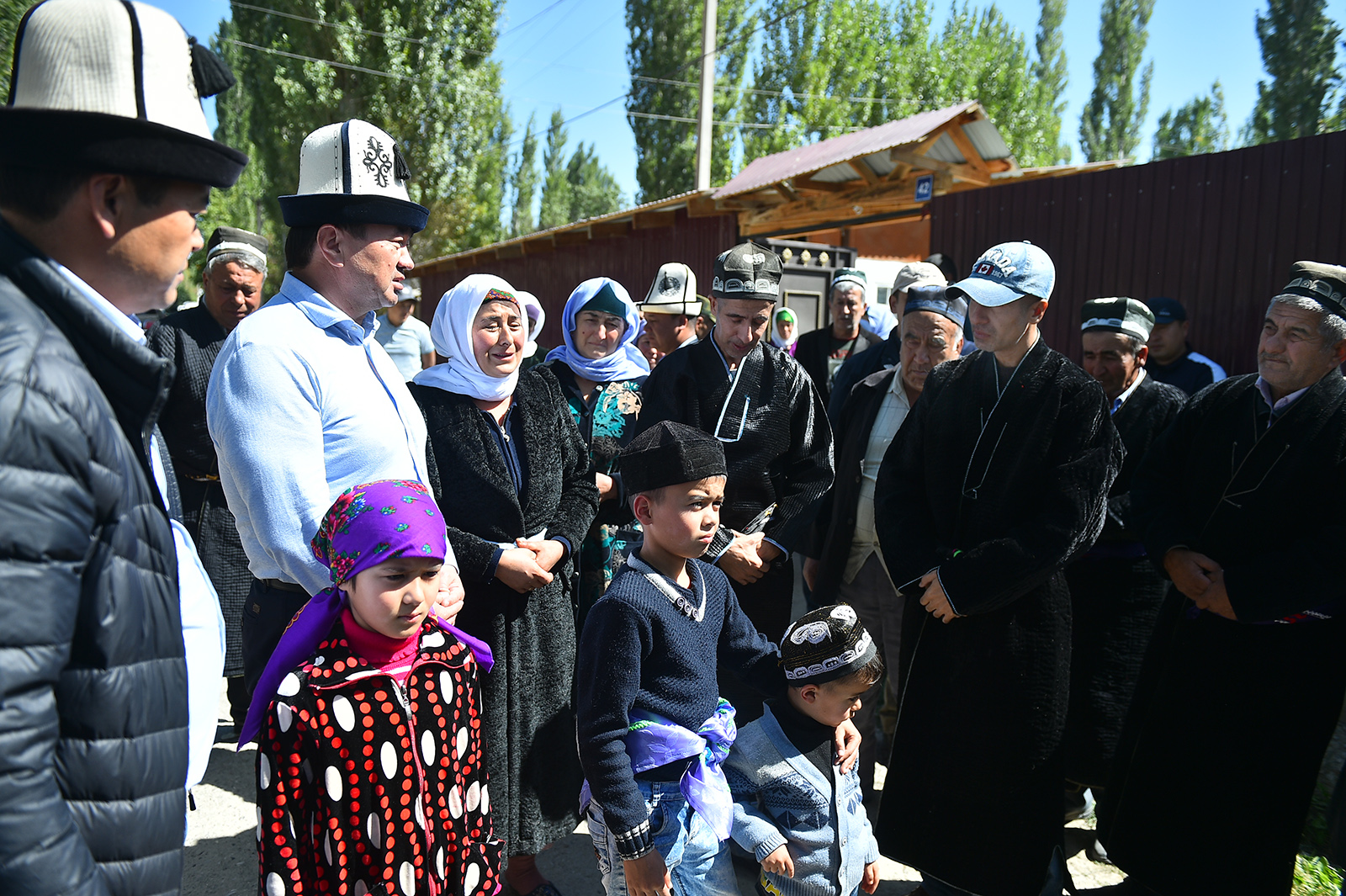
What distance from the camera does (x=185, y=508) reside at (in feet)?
12.1

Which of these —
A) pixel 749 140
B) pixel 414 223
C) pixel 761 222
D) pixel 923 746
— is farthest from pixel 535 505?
pixel 749 140

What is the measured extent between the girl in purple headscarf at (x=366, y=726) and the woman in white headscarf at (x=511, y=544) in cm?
70

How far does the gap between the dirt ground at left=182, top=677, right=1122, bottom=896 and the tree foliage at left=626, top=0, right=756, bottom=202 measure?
22988 millimetres

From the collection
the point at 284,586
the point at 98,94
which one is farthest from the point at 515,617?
the point at 98,94

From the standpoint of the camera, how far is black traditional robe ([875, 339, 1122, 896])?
8.39 ft

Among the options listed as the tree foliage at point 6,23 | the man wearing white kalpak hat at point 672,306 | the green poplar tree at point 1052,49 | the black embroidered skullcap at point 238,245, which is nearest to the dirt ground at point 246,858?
the black embroidered skullcap at point 238,245

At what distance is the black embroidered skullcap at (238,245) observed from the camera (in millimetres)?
3920

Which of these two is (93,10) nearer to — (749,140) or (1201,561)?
(1201,561)

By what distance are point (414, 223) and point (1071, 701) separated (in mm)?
2953

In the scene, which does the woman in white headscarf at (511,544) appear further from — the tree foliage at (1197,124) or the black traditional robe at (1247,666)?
the tree foliage at (1197,124)

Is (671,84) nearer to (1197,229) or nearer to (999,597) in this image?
(1197,229)

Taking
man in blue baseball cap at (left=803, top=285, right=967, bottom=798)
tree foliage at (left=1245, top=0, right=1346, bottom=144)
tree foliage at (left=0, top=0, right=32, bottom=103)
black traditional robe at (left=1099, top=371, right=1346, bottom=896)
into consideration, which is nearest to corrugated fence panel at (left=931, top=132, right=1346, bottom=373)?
man in blue baseball cap at (left=803, top=285, right=967, bottom=798)

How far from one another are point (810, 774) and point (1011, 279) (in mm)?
1632

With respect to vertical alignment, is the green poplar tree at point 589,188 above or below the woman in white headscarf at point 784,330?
above
